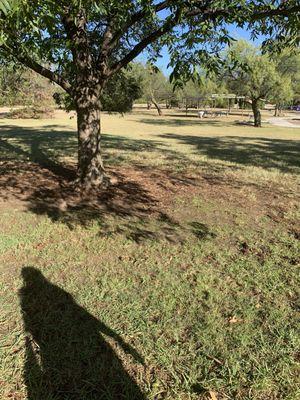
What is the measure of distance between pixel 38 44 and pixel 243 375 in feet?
15.1

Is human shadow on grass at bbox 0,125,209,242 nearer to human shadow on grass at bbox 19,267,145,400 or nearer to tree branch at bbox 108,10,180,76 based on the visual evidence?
human shadow on grass at bbox 19,267,145,400

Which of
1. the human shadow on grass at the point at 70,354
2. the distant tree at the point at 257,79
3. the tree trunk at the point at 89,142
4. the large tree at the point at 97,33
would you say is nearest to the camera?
the human shadow on grass at the point at 70,354

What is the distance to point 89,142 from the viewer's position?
6.44 meters

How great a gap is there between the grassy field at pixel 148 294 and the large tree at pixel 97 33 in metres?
1.70

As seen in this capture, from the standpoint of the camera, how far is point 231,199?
6.31 metres

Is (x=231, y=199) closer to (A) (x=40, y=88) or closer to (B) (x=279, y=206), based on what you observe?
(B) (x=279, y=206)

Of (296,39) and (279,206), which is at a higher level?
(296,39)

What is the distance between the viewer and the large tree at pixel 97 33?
3.99 meters

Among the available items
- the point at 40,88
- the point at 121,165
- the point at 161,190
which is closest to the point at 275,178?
the point at 161,190

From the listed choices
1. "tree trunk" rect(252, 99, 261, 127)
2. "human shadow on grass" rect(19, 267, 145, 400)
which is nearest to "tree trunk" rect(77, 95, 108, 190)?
"human shadow on grass" rect(19, 267, 145, 400)

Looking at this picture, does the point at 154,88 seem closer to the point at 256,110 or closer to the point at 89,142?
the point at 256,110

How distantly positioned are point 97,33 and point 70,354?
682cm

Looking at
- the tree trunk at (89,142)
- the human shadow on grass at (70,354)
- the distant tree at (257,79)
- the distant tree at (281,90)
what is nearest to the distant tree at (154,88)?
the distant tree at (257,79)

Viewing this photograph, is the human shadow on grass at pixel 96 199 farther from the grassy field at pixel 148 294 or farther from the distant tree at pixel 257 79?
the distant tree at pixel 257 79
